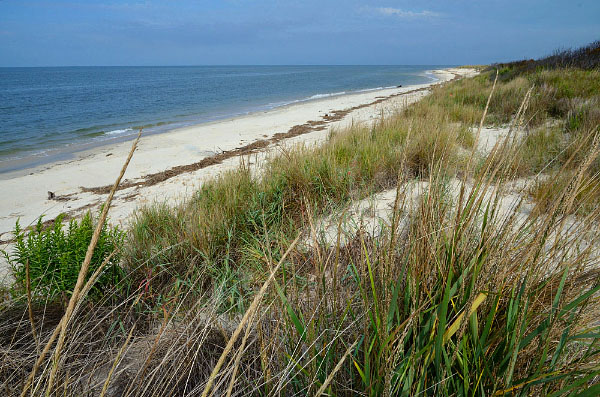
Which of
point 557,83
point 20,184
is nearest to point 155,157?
point 20,184

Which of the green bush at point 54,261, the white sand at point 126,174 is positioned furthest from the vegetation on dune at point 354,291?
the white sand at point 126,174

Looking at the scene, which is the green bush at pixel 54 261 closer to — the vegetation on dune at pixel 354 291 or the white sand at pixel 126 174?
the vegetation on dune at pixel 354 291

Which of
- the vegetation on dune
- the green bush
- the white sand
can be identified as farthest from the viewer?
the white sand

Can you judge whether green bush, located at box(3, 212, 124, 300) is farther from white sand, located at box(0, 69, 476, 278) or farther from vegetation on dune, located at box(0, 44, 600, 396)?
white sand, located at box(0, 69, 476, 278)

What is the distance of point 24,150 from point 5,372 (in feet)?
42.4

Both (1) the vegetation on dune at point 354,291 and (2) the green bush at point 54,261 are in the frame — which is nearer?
(1) the vegetation on dune at point 354,291

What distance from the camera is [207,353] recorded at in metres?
1.60

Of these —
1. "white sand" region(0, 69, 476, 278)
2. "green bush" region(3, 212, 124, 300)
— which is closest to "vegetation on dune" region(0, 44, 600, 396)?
"green bush" region(3, 212, 124, 300)

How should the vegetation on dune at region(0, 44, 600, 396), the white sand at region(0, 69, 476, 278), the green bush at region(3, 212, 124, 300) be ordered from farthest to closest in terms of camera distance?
the white sand at region(0, 69, 476, 278), the green bush at region(3, 212, 124, 300), the vegetation on dune at region(0, 44, 600, 396)

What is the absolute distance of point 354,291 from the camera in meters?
1.71

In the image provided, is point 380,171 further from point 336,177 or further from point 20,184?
point 20,184

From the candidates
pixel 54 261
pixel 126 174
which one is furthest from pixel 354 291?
pixel 126 174

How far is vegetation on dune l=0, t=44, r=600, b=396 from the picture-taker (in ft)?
3.39

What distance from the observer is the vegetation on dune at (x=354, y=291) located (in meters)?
1.03
